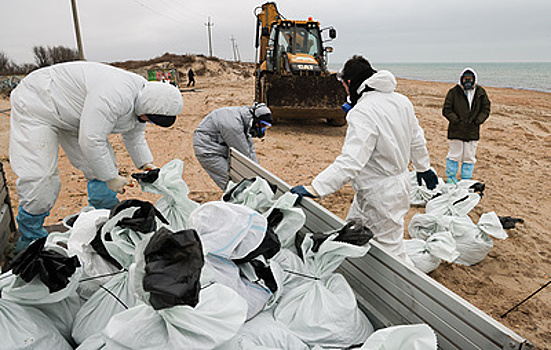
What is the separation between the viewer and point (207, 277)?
1.44 m

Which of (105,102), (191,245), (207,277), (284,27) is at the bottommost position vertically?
(207,277)

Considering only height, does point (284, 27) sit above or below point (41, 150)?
above

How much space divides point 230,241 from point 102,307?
61 centimetres

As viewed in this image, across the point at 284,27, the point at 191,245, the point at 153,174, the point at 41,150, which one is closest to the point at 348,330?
the point at 191,245

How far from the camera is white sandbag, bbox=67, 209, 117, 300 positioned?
1.70m

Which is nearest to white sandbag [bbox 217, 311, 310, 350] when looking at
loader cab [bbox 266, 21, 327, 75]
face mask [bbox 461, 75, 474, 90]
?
face mask [bbox 461, 75, 474, 90]

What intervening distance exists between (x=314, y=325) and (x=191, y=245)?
0.76 meters

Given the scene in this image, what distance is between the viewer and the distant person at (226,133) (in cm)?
356

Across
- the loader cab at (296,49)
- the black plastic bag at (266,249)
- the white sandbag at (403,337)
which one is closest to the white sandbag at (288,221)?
the black plastic bag at (266,249)

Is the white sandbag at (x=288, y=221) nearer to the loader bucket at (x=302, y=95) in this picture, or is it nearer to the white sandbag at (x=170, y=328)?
the white sandbag at (x=170, y=328)

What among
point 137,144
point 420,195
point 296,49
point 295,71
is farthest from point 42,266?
point 296,49

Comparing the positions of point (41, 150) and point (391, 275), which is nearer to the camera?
point (391, 275)

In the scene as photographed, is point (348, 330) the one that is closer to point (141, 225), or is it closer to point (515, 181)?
point (141, 225)

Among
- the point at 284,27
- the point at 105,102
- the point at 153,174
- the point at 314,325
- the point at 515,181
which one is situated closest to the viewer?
the point at 314,325
